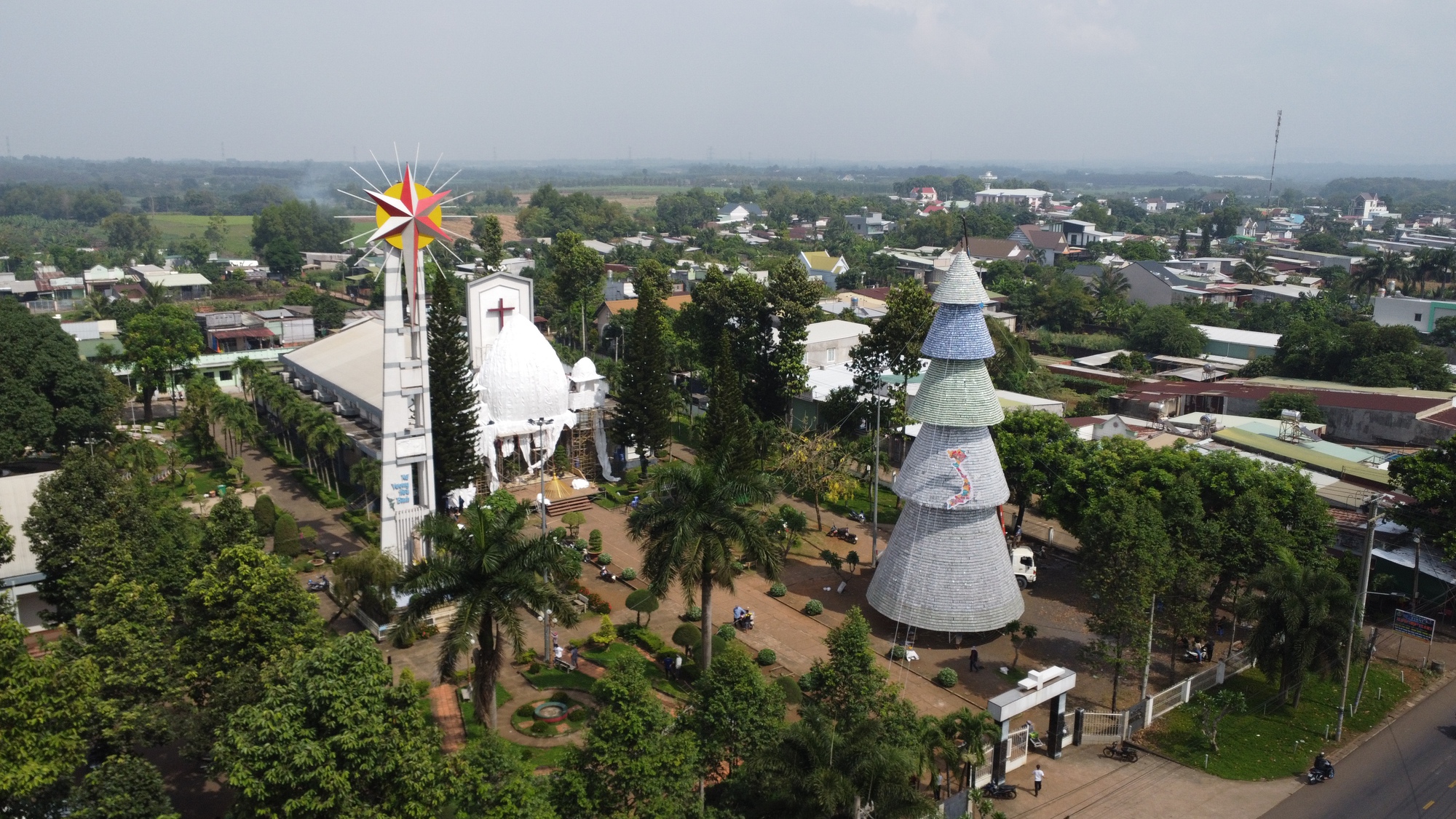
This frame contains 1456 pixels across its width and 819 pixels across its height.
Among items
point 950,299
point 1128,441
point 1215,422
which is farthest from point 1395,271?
point 950,299

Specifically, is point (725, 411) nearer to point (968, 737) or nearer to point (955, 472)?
point (955, 472)

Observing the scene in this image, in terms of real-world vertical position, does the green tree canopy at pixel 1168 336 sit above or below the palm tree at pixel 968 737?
above

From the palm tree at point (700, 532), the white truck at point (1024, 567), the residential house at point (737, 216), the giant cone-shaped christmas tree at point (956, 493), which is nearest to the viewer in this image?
the palm tree at point (700, 532)

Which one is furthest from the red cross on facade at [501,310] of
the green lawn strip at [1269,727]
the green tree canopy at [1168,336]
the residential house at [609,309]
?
the green tree canopy at [1168,336]

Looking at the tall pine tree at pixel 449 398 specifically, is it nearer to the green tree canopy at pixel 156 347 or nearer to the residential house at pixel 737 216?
the green tree canopy at pixel 156 347

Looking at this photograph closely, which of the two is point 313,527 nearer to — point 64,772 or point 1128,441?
point 64,772

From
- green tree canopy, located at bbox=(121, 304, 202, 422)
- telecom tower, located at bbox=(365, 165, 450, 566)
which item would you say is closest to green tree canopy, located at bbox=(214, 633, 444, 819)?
telecom tower, located at bbox=(365, 165, 450, 566)
